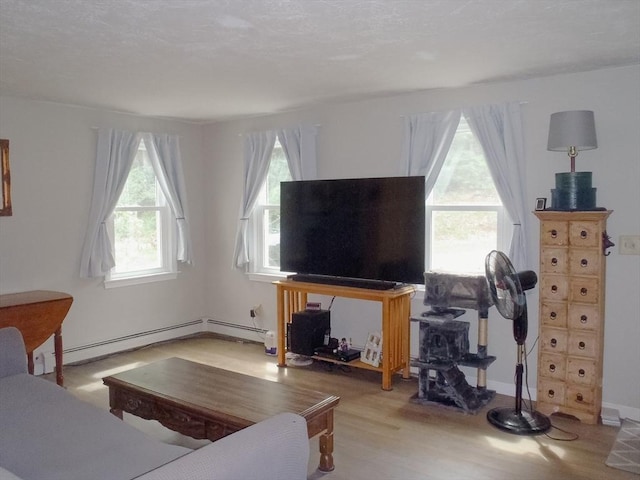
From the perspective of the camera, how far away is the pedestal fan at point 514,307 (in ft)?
10.3

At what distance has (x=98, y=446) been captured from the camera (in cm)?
211

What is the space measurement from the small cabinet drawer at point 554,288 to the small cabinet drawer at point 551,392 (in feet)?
1.77

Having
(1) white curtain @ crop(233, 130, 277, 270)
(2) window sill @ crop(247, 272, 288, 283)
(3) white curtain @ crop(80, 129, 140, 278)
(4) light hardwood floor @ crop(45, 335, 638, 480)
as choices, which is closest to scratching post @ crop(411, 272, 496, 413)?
(4) light hardwood floor @ crop(45, 335, 638, 480)

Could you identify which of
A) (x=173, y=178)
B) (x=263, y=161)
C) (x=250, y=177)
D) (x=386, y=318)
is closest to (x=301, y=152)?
(x=263, y=161)

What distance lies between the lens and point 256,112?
5.04 metres

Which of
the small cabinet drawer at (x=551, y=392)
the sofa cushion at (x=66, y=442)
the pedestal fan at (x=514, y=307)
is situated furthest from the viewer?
the small cabinet drawer at (x=551, y=392)

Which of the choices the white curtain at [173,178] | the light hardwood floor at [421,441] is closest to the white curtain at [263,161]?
the white curtain at [173,178]

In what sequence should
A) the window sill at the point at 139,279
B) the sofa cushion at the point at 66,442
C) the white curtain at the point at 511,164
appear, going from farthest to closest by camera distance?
the window sill at the point at 139,279
the white curtain at the point at 511,164
the sofa cushion at the point at 66,442

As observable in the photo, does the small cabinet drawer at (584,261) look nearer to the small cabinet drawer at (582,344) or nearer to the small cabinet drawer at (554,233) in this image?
the small cabinet drawer at (554,233)

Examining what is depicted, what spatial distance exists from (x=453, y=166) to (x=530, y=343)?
142cm

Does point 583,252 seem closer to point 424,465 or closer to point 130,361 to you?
point 424,465

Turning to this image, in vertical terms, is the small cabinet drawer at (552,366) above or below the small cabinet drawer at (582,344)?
below

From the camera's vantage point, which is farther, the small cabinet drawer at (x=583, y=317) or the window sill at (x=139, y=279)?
the window sill at (x=139, y=279)

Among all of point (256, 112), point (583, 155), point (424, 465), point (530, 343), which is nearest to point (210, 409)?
point (424, 465)
